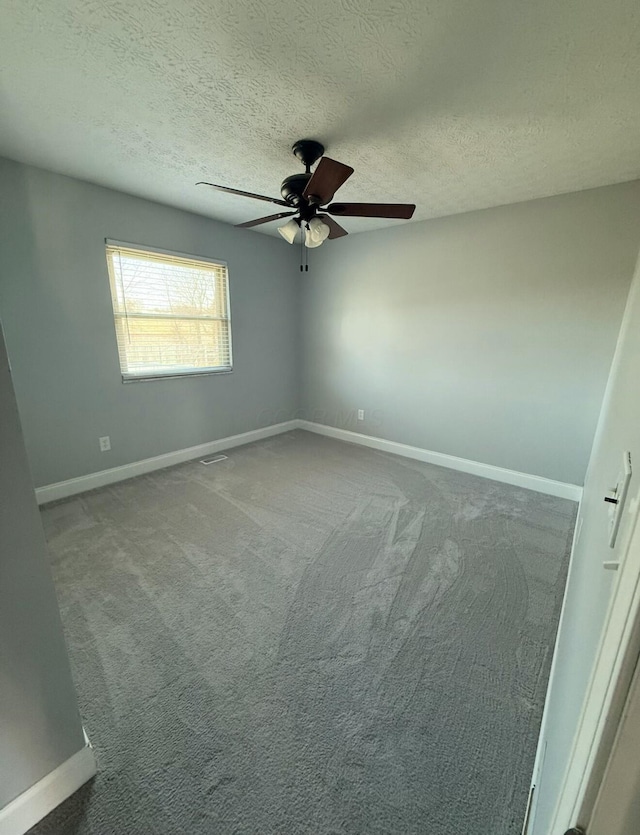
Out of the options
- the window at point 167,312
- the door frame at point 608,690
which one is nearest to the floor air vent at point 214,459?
the window at point 167,312

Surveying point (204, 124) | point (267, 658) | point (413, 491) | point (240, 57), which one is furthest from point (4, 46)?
point (413, 491)

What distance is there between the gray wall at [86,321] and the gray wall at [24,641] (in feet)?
7.15

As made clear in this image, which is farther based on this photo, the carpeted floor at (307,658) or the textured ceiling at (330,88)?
the textured ceiling at (330,88)

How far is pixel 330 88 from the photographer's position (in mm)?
1504

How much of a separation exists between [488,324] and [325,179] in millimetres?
2114

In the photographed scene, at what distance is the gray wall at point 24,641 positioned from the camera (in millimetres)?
822

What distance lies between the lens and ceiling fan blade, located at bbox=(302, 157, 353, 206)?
154 cm

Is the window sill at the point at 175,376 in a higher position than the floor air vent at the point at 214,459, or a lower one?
higher

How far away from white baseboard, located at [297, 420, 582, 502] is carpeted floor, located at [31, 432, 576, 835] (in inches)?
6.9

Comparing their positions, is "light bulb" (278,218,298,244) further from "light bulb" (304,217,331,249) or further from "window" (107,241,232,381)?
"window" (107,241,232,381)

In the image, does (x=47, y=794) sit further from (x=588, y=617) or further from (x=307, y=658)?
(x=588, y=617)

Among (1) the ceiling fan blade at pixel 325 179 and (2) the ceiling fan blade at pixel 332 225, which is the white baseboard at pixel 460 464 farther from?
(1) the ceiling fan blade at pixel 325 179

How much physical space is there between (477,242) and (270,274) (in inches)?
88.3

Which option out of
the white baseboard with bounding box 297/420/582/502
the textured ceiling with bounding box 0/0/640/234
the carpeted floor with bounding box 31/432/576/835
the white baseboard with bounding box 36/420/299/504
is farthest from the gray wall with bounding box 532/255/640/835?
the white baseboard with bounding box 36/420/299/504
